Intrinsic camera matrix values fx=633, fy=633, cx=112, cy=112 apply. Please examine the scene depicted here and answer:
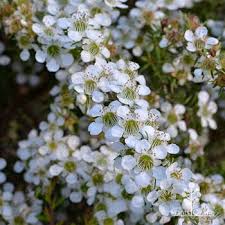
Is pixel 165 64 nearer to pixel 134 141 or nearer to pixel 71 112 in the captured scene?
pixel 71 112

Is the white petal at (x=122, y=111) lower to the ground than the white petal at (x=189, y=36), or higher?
lower

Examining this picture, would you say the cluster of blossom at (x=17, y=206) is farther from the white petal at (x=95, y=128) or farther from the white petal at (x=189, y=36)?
the white petal at (x=189, y=36)

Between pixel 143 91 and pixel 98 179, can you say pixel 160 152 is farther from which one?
pixel 98 179

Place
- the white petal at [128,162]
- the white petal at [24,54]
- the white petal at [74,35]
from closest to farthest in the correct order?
the white petal at [128,162]
the white petal at [74,35]
the white petal at [24,54]

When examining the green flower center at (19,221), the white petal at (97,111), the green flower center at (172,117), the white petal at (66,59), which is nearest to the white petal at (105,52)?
the white petal at (66,59)

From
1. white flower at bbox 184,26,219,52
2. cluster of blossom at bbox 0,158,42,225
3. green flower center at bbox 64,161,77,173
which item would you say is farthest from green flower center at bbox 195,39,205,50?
cluster of blossom at bbox 0,158,42,225

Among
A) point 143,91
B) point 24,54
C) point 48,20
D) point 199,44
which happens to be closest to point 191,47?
point 199,44

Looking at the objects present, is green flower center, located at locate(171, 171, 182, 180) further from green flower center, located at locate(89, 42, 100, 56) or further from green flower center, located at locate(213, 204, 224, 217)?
green flower center, located at locate(89, 42, 100, 56)

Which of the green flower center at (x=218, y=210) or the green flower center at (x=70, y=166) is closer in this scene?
the green flower center at (x=218, y=210)

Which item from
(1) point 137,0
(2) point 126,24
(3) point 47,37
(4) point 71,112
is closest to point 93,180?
(4) point 71,112
